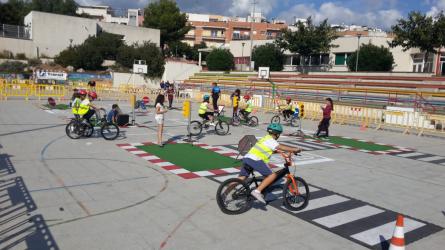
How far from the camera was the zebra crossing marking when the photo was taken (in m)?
6.45

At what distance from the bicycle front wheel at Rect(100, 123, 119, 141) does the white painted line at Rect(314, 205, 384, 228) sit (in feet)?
29.8

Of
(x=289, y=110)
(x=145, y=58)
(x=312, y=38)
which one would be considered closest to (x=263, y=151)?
(x=289, y=110)

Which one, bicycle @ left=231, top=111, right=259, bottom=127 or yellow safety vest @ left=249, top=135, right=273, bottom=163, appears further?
bicycle @ left=231, top=111, right=259, bottom=127

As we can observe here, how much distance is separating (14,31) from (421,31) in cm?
4774

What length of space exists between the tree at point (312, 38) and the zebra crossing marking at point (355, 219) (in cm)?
3829

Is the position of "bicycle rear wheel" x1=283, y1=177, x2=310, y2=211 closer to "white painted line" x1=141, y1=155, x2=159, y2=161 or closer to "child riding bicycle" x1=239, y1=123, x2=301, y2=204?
"child riding bicycle" x1=239, y1=123, x2=301, y2=204

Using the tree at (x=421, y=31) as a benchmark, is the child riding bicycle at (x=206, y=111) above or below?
below

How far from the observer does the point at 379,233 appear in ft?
21.6

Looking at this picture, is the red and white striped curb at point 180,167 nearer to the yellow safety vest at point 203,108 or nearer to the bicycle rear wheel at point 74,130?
the bicycle rear wheel at point 74,130

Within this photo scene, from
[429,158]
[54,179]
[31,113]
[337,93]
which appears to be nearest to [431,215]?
[429,158]

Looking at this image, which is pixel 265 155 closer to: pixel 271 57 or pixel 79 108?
pixel 79 108

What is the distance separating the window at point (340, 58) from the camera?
154ft

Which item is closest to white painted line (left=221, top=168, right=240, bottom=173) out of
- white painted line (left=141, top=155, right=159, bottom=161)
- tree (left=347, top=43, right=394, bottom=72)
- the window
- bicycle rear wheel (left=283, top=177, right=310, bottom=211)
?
white painted line (left=141, top=155, right=159, bottom=161)

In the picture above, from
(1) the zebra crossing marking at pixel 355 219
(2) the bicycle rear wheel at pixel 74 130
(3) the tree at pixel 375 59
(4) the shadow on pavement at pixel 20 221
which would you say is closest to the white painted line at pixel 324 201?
(1) the zebra crossing marking at pixel 355 219
